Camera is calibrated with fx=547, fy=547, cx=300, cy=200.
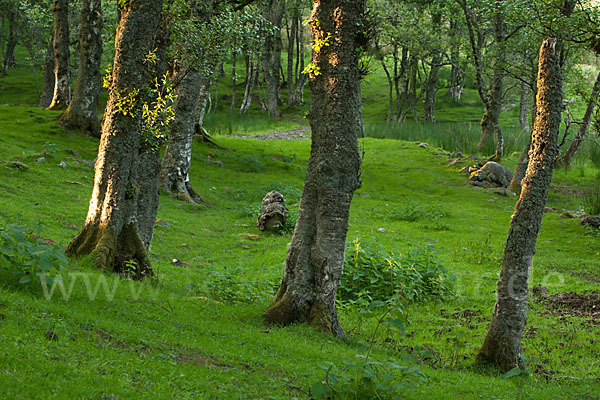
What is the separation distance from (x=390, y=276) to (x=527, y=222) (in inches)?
141

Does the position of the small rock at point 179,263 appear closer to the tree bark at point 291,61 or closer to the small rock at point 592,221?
the small rock at point 592,221

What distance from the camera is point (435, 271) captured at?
421 inches

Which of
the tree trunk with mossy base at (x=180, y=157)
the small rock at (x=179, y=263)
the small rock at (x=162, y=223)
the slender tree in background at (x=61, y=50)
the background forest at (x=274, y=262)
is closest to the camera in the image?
the background forest at (x=274, y=262)

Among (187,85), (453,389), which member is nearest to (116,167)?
(453,389)

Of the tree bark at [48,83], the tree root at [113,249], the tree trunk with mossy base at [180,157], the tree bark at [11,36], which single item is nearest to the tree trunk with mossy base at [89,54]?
the tree trunk with mossy base at [180,157]

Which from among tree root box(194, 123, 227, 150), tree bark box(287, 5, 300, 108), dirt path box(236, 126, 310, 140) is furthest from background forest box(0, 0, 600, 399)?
tree bark box(287, 5, 300, 108)

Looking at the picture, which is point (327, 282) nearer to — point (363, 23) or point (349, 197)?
point (349, 197)

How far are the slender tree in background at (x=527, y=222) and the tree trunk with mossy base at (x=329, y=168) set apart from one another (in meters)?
2.06

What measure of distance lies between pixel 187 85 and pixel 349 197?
35.8ft

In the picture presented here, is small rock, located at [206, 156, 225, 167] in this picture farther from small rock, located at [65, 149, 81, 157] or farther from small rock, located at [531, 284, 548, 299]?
small rock, located at [531, 284, 548, 299]

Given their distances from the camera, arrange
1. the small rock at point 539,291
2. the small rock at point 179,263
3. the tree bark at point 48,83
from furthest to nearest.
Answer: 1. the tree bark at point 48,83
2. the small rock at point 179,263
3. the small rock at point 539,291

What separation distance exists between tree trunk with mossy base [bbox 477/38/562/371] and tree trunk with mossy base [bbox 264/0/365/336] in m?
2.06

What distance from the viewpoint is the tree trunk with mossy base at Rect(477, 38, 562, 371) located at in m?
6.82

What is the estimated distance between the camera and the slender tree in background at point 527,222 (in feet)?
22.4
